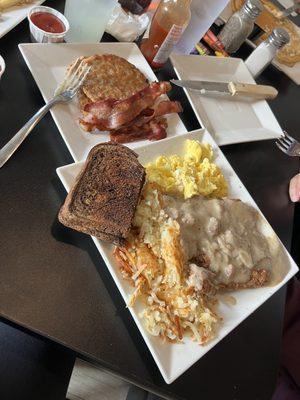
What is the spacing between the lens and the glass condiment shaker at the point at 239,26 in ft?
6.48

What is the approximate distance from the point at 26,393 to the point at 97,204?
554 mm

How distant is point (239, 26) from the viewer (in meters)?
2.05

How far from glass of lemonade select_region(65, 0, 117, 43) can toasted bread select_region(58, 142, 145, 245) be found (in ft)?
2.05

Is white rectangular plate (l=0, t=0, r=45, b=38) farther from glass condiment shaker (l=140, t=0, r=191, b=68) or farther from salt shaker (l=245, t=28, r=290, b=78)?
salt shaker (l=245, t=28, r=290, b=78)

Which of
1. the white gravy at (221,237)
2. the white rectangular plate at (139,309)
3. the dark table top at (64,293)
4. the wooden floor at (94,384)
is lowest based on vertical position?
the wooden floor at (94,384)

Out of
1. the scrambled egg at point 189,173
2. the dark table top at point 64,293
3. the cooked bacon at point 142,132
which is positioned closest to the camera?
the dark table top at point 64,293

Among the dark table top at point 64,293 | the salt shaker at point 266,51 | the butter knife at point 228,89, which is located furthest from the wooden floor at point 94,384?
the salt shaker at point 266,51

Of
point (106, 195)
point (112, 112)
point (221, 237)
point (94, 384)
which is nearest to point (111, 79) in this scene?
point (112, 112)

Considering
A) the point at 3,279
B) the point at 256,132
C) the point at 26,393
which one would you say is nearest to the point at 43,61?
the point at 3,279

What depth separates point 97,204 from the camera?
116cm

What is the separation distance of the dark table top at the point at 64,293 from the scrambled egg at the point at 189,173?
11.6 inches

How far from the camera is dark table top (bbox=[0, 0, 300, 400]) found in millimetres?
1063

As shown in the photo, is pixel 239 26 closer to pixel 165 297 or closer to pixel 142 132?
pixel 142 132

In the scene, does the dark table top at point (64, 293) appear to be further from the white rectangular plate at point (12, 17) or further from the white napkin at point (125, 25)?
the white napkin at point (125, 25)
